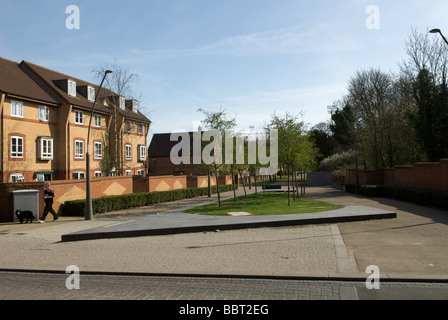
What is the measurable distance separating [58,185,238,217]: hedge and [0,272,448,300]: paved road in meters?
12.2

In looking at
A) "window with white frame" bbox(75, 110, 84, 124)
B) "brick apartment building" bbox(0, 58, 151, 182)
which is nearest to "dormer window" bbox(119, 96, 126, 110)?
"brick apartment building" bbox(0, 58, 151, 182)

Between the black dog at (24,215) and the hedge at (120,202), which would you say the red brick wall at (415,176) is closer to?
the hedge at (120,202)

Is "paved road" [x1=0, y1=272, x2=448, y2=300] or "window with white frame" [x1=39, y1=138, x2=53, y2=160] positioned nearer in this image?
"paved road" [x1=0, y1=272, x2=448, y2=300]

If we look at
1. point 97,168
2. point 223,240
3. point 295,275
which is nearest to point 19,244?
point 223,240

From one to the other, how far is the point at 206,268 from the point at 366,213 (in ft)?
26.1

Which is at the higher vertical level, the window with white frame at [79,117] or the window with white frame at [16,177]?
the window with white frame at [79,117]

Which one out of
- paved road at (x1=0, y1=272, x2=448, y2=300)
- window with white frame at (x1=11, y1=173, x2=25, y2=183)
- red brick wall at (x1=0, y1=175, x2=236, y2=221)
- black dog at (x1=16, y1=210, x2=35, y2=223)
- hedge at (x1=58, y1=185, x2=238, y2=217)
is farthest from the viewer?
window with white frame at (x1=11, y1=173, x2=25, y2=183)

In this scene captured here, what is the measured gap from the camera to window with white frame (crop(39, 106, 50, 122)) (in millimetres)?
30312

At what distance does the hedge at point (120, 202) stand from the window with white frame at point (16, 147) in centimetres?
1132

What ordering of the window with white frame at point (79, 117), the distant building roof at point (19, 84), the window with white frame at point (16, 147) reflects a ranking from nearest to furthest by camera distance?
the window with white frame at point (16, 147) → the distant building roof at point (19, 84) → the window with white frame at point (79, 117)

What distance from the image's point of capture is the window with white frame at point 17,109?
2747cm

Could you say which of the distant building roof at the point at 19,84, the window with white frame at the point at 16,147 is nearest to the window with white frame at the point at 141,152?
the distant building roof at the point at 19,84

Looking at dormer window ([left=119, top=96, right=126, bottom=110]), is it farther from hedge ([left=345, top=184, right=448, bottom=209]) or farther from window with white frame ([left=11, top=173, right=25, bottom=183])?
hedge ([left=345, top=184, right=448, bottom=209])
